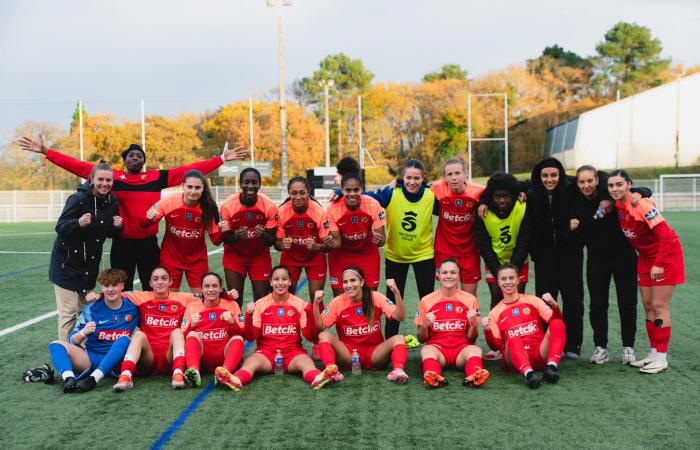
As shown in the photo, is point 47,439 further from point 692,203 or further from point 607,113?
point 607,113

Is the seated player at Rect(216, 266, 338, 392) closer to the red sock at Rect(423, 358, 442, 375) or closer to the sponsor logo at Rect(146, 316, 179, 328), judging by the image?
the sponsor logo at Rect(146, 316, 179, 328)

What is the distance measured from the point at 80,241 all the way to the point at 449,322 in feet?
10.2

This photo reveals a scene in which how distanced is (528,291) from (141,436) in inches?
275

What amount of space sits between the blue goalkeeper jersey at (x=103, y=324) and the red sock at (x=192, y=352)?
576 millimetres

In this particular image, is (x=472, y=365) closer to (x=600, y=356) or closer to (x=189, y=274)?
(x=600, y=356)

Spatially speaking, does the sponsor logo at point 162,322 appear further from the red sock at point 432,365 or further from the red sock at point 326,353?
the red sock at point 432,365

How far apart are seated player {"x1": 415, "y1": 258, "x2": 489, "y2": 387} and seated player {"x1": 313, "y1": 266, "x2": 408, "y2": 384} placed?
209 millimetres

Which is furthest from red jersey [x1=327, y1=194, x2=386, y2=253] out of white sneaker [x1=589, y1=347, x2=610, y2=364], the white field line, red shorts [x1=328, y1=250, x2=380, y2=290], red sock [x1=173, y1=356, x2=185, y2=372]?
the white field line

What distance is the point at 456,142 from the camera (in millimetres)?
54688

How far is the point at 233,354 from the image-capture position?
553 centimetres

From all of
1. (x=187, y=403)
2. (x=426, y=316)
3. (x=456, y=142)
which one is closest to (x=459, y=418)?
(x=426, y=316)

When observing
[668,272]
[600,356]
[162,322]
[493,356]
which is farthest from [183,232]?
[668,272]

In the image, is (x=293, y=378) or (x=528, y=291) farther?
(x=528, y=291)

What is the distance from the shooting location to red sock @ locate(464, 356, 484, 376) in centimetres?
532
